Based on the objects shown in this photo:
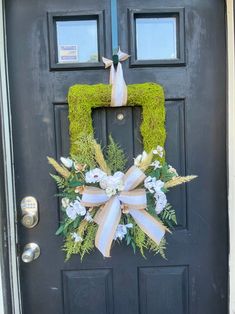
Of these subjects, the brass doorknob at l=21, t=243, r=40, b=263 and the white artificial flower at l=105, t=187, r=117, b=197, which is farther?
the brass doorknob at l=21, t=243, r=40, b=263

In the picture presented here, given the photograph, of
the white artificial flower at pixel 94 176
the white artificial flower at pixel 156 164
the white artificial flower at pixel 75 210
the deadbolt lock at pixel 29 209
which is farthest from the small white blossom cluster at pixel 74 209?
the white artificial flower at pixel 156 164

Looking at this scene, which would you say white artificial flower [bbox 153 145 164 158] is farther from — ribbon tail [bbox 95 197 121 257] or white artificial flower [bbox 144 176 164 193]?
ribbon tail [bbox 95 197 121 257]

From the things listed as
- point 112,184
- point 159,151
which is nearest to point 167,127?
point 159,151

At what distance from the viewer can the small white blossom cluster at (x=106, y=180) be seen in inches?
50.5

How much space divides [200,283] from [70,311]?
0.63 m

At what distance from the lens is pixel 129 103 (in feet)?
4.52

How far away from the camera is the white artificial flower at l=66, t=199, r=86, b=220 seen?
132 centimetres

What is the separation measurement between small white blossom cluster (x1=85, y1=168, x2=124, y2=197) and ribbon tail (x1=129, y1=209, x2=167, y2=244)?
119 millimetres

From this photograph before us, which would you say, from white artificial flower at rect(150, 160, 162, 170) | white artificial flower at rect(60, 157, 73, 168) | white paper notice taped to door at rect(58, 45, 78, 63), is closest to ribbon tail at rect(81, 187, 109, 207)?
white artificial flower at rect(60, 157, 73, 168)

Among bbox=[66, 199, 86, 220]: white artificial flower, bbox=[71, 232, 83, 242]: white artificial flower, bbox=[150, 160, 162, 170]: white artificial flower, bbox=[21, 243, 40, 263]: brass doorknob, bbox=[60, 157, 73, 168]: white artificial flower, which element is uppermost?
bbox=[60, 157, 73, 168]: white artificial flower

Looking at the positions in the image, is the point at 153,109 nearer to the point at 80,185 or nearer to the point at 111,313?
the point at 80,185

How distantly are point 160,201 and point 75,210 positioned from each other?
35cm

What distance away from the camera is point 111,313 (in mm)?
1538

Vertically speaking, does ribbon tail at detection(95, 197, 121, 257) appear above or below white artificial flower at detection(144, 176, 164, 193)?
below
